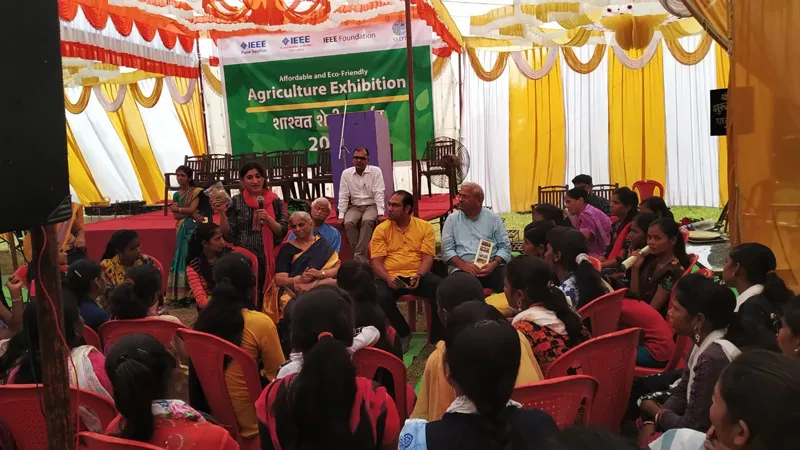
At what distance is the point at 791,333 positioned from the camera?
2129 millimetres

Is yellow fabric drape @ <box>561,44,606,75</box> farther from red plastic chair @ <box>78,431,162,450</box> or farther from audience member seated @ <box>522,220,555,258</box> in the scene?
red plastic chair @ <box>78,431,162,450</box>

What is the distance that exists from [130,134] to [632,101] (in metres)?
10.0

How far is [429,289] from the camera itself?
4.74m

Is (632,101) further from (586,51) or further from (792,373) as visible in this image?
(792,373)

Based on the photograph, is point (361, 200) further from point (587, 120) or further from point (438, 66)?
point (587, 120)

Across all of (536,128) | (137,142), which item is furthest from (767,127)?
(137,142)

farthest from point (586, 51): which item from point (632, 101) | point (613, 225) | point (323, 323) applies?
point (323, 323)

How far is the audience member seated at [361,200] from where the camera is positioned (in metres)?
6.38

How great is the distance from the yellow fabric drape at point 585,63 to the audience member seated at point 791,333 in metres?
10.2

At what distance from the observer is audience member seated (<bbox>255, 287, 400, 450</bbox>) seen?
1685 mm

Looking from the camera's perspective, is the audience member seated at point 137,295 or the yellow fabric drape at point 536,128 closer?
the audience member seated at point 137,295

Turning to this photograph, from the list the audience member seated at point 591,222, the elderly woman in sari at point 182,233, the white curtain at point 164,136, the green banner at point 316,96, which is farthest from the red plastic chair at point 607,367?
the white curtain at point 164,136

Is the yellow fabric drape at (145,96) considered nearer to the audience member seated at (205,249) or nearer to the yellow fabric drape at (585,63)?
the yellow fabric drape at (585,63)

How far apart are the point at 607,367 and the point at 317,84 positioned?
913cm
